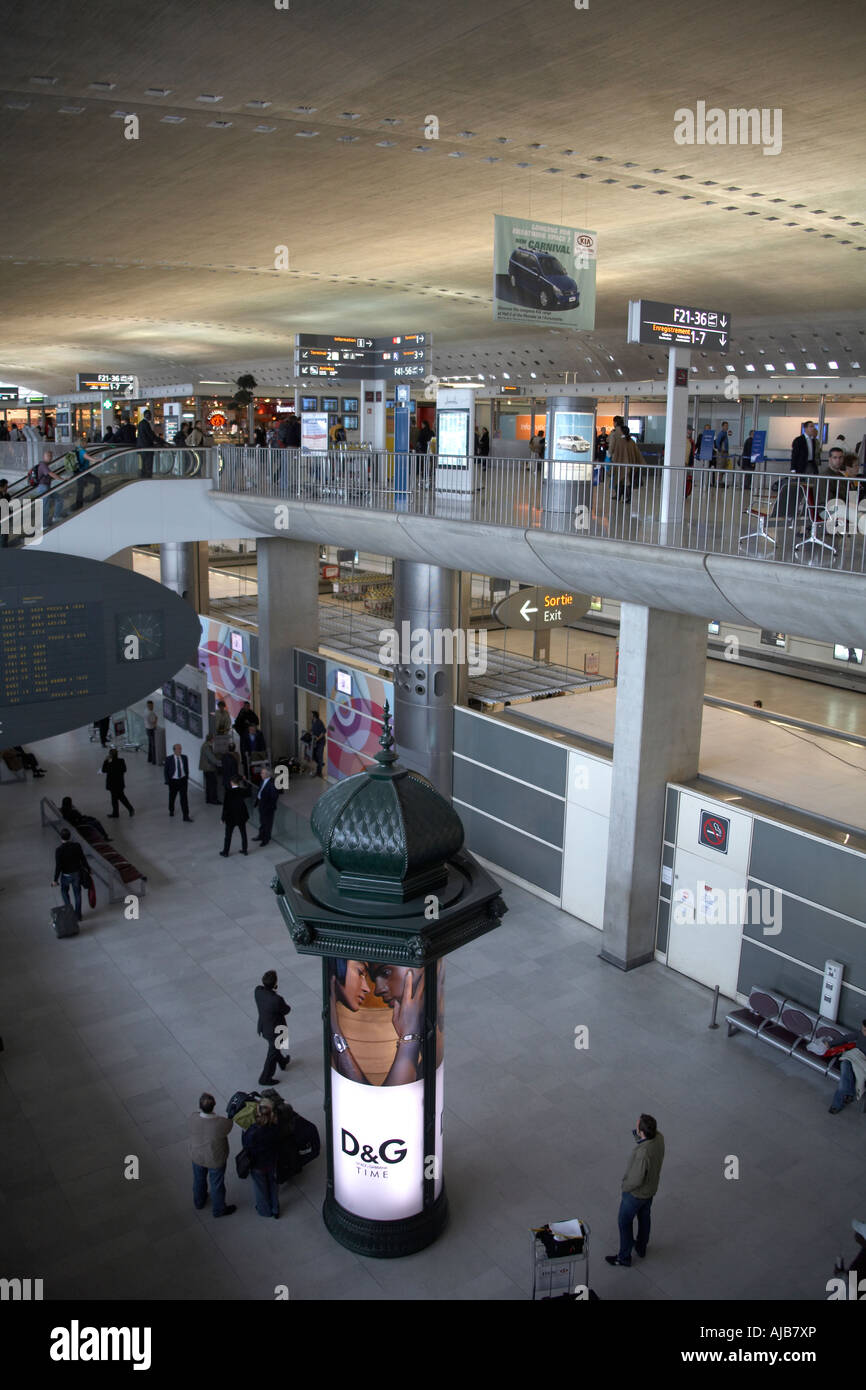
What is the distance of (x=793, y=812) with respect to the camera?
12102 mm

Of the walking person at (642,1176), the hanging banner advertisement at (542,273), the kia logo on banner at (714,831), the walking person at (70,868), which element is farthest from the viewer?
the walking person at (70,868)

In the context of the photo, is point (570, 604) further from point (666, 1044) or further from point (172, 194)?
point (172, 194)

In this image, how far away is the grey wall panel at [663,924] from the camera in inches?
525

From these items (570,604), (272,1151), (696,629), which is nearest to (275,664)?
(570,604)

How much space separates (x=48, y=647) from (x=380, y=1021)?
25.4ft

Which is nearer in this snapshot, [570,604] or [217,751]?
[570,604]

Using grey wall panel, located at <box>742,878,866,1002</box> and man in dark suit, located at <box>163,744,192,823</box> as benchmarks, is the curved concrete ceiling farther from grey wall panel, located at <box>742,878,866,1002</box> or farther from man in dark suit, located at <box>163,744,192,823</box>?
man in dark suit, located at <box>163,744,192,823</box>

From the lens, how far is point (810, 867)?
11.4 metres

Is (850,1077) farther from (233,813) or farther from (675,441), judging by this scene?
(233,813)

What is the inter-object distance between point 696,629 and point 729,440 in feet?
54.1

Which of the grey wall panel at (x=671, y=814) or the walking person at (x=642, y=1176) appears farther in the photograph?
the grey wall panel at (x=671, y=814)

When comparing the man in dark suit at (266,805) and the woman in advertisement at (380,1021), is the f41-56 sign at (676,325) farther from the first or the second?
the man in dark suit at (266,805)

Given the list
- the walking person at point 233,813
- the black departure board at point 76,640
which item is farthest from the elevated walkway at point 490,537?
the walking person at point 233,813

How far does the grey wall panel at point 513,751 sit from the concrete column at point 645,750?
5.13 ft
